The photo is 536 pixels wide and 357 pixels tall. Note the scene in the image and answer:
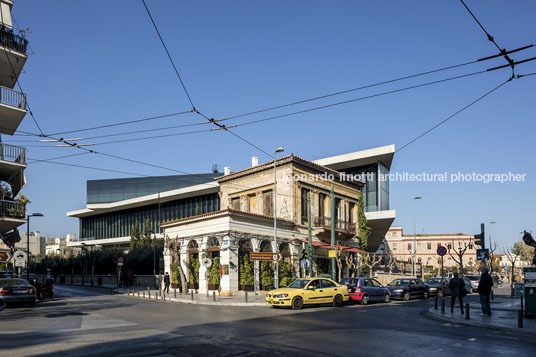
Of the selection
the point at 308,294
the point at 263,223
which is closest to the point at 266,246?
the point at 263,223

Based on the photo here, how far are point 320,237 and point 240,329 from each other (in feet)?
88.1

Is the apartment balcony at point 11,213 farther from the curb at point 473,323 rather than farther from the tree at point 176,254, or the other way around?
the curb at point 473,323

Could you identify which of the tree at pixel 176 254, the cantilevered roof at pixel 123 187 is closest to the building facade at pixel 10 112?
the tree at pixel 176 254

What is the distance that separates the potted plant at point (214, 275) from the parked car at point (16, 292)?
11898 mm

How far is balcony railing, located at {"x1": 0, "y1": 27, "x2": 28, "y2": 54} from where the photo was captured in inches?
1013

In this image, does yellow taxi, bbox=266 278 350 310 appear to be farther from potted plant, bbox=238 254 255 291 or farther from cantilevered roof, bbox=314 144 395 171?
cantilevered roof, bbox=314 144 395 171

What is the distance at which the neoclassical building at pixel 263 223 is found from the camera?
32.5 metres

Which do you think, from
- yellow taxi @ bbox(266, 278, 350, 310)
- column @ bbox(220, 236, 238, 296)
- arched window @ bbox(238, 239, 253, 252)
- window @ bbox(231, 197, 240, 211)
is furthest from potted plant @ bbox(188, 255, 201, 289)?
yellow taxi @ bbox(266, 278, 350, 310)

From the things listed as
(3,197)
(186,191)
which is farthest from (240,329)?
(186,191)

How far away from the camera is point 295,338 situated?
1223 centimetres

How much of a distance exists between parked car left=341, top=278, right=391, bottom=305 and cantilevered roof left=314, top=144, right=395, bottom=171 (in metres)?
26.7

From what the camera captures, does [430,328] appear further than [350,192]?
No

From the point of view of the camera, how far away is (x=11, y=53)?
84.9 feet

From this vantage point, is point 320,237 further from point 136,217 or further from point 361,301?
point 136,217
